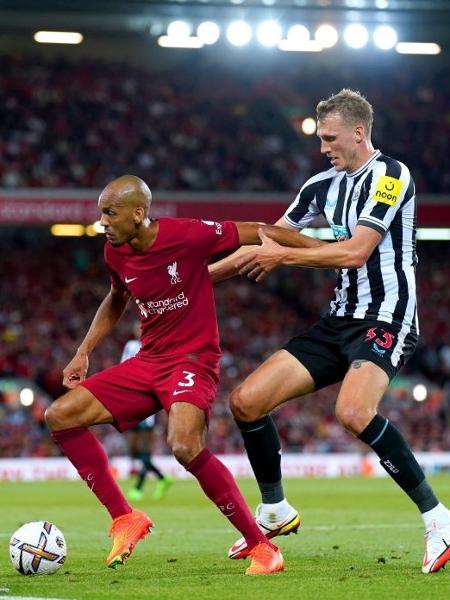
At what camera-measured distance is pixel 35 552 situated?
687 centimetres

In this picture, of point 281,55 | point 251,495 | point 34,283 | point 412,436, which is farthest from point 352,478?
point 281,55

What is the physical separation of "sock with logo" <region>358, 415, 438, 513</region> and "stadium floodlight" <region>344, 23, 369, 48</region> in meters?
22.0

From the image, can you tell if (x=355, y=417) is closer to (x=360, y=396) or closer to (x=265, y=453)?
(x=360, y=396)

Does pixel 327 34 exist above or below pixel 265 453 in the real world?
above

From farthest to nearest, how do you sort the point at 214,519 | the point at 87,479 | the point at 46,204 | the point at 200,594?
the point at 46,204
the point at 214,519
the point at 87,479
the point at 200,594

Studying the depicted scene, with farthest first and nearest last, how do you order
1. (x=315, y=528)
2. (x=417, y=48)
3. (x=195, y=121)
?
(x=417, y=48) → (x=195, y=121) → (x=315, y=528)

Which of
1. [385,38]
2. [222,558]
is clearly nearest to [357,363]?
[222,558]

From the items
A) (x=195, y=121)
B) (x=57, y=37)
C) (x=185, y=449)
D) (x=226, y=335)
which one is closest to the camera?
(x=185, y=449)

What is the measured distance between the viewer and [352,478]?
78.2ft

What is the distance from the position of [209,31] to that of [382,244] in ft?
70.3

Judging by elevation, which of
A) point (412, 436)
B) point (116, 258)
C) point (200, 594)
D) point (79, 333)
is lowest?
point (412, 436)

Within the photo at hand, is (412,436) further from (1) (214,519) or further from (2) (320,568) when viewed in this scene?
(2) (320,568)

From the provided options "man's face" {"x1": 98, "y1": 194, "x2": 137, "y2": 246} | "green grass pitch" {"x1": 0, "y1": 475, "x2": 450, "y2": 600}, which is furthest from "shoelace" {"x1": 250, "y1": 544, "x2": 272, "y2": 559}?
"man's face" {"x1": 98, "y1": 194, "x2": 137, "y2": 246}

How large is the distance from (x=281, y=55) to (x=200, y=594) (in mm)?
29372
